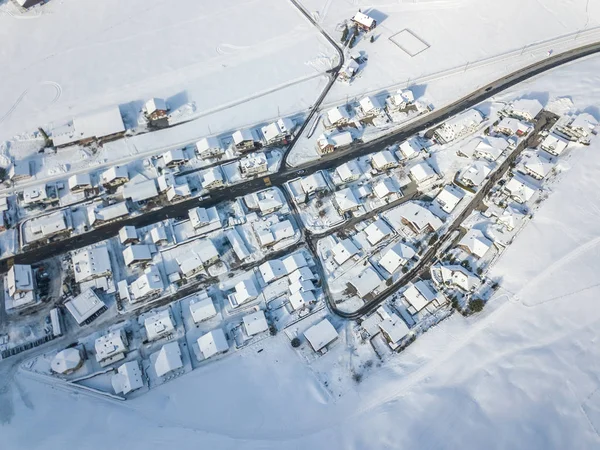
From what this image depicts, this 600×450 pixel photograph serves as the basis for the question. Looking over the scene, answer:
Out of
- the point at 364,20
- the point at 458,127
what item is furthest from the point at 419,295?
the point at 364,20

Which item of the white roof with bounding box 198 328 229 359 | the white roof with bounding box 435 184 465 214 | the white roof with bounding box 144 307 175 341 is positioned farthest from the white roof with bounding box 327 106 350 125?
the white roof with bounding box 144 307 175 341

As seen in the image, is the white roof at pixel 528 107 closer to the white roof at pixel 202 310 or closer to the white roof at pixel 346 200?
the white roof at pixel 346 200

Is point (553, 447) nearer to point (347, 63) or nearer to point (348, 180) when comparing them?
point (348, 180)

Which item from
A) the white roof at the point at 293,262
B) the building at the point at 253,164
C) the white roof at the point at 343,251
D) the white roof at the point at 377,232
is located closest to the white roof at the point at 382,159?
the white roof at the point at 377,232

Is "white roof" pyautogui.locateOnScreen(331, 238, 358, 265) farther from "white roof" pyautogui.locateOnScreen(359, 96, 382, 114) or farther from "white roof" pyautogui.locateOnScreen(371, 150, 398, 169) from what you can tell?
"white roof" pyautogui.locateOnScreen(359, 96, 382, 114)

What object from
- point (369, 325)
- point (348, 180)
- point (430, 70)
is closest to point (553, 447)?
point (369, 325)

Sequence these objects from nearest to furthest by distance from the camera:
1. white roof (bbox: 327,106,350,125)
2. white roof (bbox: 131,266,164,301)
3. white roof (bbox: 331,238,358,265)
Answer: white roof (bbox: 131,266,164,301), white roof (bbox: 331,238,358,265), white roof (bbox: 327,106,350,125)
